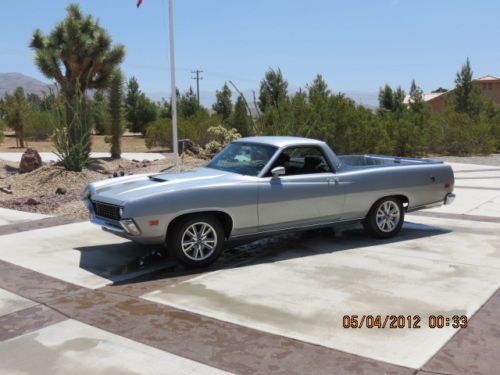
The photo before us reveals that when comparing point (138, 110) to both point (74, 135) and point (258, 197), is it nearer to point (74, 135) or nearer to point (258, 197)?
point (74, 135)

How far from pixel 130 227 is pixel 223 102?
2977 cm

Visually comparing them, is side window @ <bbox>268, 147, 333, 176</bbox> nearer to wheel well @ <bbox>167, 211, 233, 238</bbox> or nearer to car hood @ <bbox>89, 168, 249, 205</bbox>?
car hood @ <bbox>89, 168, 249, 205</bbox>

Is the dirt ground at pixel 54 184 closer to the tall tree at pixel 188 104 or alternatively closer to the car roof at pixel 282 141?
the car roof at pixel 282 141

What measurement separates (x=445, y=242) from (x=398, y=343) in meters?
3.58

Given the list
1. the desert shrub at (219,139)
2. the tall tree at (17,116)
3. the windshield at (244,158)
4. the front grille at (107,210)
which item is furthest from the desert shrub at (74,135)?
the tall tree at (17,116)

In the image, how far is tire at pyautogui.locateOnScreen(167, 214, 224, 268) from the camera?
238 inches

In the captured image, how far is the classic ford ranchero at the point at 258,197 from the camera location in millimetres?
5992

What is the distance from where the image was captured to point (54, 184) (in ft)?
44.4

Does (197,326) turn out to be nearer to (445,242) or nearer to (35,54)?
(445,242)

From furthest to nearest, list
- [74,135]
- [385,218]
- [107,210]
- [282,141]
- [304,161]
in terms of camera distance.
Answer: [74,135]
[385,218]
[304,161]
[282,141]
[107,210]

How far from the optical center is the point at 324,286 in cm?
549

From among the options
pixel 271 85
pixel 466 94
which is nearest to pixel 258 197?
pixel 271 85

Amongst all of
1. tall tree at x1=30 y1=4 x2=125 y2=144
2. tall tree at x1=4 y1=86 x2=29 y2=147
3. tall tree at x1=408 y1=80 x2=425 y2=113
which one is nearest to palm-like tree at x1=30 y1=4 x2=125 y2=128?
tall tree at x1=30 y1=4 x2=125 y2=144

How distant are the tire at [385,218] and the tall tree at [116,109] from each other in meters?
14.0
